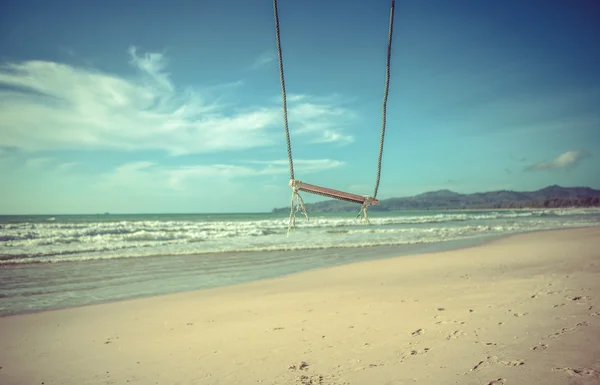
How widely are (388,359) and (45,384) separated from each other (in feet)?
13.1

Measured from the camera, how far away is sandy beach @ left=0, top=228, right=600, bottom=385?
3.51 meters

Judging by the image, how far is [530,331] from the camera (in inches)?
166

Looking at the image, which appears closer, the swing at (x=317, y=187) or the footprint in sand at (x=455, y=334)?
the swing at (x=317, y=187)

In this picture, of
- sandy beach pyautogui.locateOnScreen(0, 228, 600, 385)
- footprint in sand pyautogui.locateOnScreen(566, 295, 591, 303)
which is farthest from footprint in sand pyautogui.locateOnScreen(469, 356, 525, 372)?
footprint in sand pyautogui.locateOnScreen(566, 295, 591, 303)

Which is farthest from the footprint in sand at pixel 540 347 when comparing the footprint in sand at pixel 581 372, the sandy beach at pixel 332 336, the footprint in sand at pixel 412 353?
the footprint in sand at pixel 412 353

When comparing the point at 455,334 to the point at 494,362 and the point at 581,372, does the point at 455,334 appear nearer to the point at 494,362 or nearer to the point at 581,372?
the point at 494,362

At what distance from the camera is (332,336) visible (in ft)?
15.3

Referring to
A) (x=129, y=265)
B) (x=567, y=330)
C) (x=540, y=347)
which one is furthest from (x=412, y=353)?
(x=129, y=265)

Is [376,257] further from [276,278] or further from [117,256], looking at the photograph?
[117,256]

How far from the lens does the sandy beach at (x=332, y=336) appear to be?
3.51m

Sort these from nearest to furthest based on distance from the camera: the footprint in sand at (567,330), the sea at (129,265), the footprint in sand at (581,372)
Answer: the footprint in sand at (581,372) < the footprint in sand at (567,330) < the sea at (129,265)

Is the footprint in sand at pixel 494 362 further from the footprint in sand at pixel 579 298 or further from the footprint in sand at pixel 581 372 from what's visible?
the footprint in sand at pixel 579 298

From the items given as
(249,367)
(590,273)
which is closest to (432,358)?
(249,367)

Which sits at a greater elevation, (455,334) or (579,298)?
(579,298)
